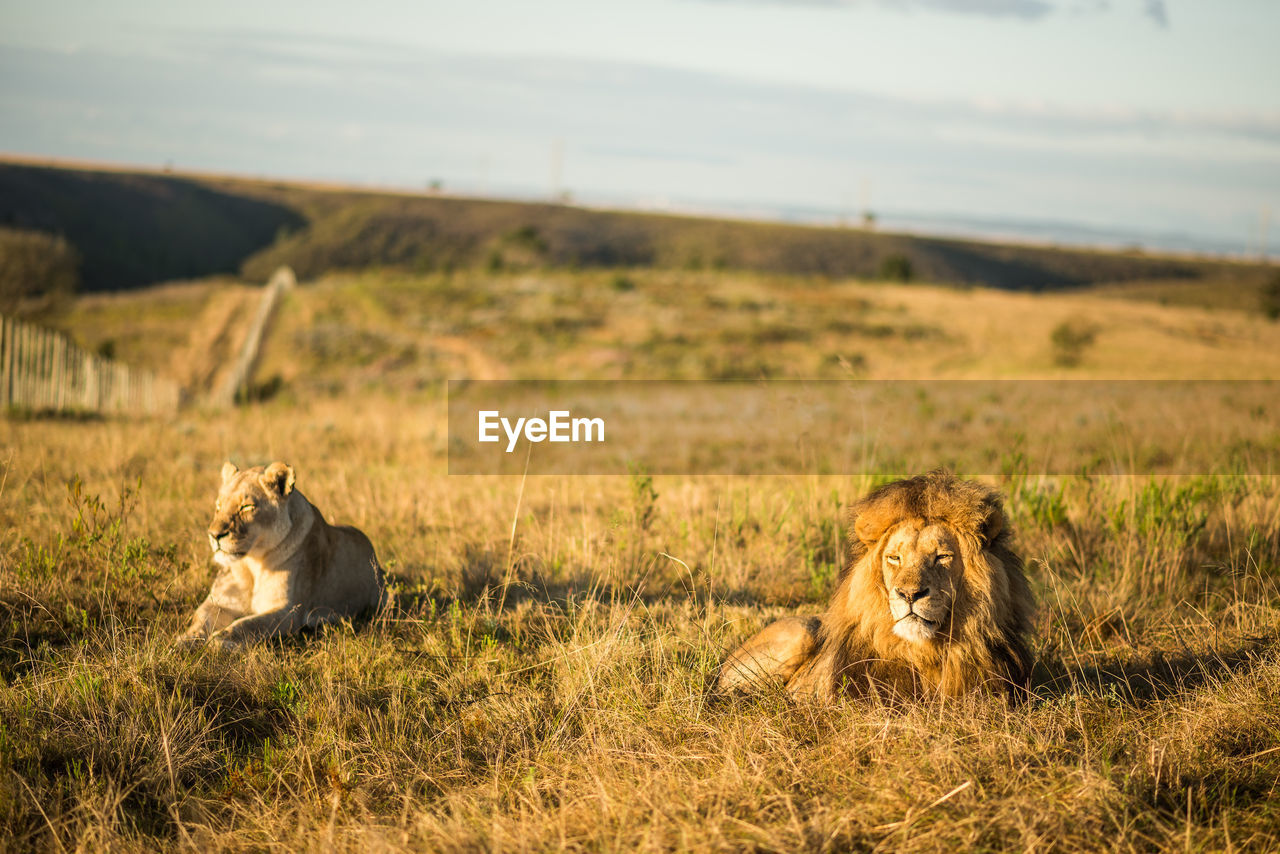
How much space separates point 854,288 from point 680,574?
5254 cm

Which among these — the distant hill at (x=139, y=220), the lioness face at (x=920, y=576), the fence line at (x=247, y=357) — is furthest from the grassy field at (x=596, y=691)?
the distant hill at (x=139, y=220)

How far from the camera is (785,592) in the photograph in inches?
233

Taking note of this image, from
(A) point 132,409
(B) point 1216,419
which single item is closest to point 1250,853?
(B) point 1216,419

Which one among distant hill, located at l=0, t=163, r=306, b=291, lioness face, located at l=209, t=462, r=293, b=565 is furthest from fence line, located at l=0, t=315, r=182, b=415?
distant hill, located at l=0, t=163, r=306, b=291

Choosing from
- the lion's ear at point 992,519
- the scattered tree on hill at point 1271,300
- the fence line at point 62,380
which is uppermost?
the scattered tree on hill at point 1271,300

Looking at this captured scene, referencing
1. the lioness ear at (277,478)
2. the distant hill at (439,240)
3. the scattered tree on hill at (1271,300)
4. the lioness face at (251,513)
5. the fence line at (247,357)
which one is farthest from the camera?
the distant hill at (439,240)

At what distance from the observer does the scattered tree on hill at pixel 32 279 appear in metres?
22.7

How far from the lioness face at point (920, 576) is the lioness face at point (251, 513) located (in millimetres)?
3095

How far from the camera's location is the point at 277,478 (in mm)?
4777

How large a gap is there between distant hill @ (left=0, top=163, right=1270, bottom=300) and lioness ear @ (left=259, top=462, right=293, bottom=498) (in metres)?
80.4

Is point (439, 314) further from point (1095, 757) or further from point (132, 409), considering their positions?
point (1095, 757)

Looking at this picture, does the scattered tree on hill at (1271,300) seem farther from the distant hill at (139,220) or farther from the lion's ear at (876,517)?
the distant hill at (139,220)

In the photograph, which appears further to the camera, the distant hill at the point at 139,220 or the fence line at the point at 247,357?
the distant hill at the point at 139,220

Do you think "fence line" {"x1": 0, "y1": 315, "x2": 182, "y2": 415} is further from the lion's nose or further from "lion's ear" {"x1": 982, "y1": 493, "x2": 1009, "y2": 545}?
"lion's ear" {"x1": 982, "y1": 493, "x2": 1009, "y2": 545}
